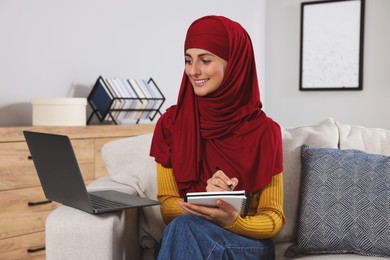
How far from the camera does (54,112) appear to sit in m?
3.24

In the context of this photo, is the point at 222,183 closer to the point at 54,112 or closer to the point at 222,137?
the point at 222,137

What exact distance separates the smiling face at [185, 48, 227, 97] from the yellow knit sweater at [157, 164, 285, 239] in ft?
1.04

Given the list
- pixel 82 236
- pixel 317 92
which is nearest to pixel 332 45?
pixel 317 92

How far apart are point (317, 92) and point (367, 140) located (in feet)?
10.1

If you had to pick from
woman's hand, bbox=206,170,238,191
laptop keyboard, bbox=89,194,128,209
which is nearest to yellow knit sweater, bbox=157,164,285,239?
woman's hand, bbox=206,170,238,191

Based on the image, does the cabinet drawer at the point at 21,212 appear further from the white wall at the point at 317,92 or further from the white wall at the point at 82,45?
the white wall at the point at 317,92

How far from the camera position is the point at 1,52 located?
3.33 metres

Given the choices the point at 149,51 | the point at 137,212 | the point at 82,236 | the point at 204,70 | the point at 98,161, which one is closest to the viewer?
the point at 82,236

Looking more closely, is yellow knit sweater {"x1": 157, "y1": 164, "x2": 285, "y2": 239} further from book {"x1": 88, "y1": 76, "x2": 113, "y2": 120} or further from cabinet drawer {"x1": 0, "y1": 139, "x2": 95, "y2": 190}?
book {"x1": 88, "y1": 76, "x2": 113, "y2": 120}

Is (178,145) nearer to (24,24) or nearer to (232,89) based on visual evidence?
(232,89)

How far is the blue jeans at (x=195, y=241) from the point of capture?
1.77 metres

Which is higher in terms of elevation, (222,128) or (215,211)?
(222,128)

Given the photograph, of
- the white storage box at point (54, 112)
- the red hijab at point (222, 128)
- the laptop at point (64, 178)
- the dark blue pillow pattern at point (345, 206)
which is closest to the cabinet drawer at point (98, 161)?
the white storage box at point (54, 112)

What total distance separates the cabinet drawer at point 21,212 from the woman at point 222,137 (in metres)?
1.06
